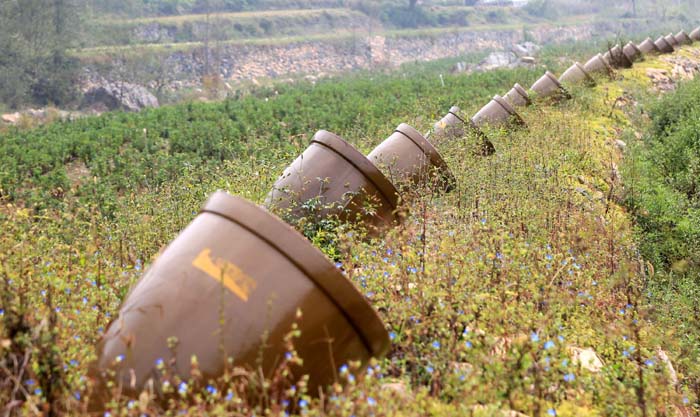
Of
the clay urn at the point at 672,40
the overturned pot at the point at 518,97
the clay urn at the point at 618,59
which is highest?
the clay urn at the point at 672,40

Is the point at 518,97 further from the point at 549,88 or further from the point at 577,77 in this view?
the point at 577,77

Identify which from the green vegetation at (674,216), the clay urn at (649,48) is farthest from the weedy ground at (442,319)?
the clay urn at (649,48)

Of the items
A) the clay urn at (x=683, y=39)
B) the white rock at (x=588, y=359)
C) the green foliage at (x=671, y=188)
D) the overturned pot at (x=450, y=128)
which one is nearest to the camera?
the white rock at (x=588, y=359)

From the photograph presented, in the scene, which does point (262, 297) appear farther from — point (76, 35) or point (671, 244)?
point (76, 35)

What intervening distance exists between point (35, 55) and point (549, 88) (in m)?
22.3

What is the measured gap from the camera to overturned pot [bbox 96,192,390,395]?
2.55 meters

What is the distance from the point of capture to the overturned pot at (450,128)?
26.2ft

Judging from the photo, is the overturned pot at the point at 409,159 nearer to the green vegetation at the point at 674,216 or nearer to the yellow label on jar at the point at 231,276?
the green vegetation at the point at 674,216

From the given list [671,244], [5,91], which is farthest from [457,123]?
[5,91]

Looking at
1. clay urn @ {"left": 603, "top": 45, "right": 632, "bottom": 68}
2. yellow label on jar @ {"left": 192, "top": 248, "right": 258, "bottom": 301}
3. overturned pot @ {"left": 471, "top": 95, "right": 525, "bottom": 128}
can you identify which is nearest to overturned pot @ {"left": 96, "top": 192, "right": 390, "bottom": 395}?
yellow label on jar @ {"left": 192, "top": 248, "right": 258, "bottom": 301}

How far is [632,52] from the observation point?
1853 cm

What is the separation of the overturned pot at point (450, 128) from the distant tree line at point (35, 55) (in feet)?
71.5

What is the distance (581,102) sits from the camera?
11836 mm

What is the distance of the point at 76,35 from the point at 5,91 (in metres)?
6.83
